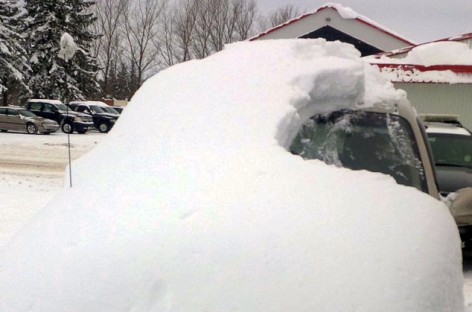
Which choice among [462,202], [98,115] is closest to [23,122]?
[98,115]

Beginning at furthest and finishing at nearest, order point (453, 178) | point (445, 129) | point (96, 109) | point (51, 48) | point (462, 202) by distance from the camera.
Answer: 1. point (51, 48)
2. point (96, 109)
3. point (445, 129)
4. point (453, 178)
5. point (462, 202)

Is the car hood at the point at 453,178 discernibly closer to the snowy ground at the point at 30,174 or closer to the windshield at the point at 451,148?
the windshield at the point at 451,148

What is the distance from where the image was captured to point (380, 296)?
2.15 meters

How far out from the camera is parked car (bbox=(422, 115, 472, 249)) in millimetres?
6912

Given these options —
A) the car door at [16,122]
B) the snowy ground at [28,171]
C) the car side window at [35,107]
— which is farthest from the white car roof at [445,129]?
the car side window at [35,107]

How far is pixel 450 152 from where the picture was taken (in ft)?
27.0

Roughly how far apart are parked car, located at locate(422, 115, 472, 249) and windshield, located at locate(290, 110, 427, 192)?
3.09m

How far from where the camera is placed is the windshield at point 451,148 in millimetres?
8055

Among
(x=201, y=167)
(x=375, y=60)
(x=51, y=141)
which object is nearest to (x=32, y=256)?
(x=201, y=167)


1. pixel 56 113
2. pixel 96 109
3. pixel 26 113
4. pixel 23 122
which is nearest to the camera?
pixel 23 122

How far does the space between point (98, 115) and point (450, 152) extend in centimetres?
2473

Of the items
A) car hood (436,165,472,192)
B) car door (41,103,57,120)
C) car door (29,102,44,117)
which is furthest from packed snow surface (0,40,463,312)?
car door (29,102,44,117)

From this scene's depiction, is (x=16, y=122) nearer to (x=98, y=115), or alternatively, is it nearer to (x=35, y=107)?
(x=35, y=107)

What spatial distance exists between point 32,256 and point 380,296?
1335 mm
